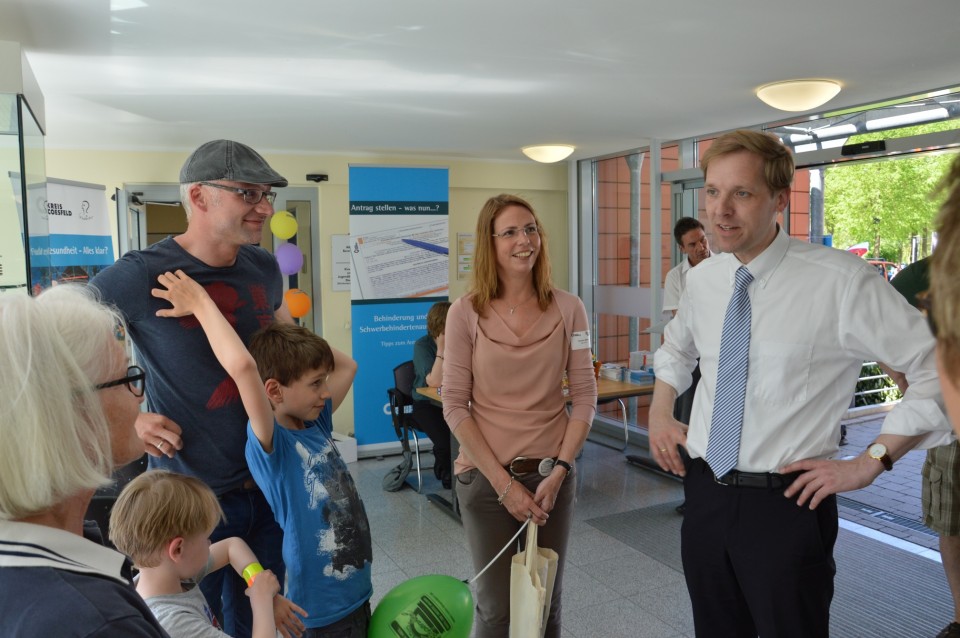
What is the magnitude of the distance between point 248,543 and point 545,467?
36.6 inches

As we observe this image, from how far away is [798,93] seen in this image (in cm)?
438

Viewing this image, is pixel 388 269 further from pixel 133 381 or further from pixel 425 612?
pixel 133 381

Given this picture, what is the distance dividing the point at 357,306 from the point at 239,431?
191 inches

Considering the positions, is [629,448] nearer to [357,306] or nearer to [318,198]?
[357,306]

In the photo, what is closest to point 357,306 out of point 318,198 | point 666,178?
point 318,198

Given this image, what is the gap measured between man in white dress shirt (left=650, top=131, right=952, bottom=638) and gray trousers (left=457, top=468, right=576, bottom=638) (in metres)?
0.50

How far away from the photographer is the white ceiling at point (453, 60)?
9.71ft

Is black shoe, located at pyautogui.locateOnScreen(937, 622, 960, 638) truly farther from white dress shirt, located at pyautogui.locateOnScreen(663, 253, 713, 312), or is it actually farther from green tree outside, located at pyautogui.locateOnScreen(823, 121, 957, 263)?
green tree outside, located at pyautogui.locateOnScreen(823, 121, 957, 263)

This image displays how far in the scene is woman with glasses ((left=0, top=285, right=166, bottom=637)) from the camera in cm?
82

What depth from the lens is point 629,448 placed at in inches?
279

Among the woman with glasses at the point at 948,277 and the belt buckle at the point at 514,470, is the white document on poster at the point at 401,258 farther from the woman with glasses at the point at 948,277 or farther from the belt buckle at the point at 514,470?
the woman with glasses at the point at 948,277

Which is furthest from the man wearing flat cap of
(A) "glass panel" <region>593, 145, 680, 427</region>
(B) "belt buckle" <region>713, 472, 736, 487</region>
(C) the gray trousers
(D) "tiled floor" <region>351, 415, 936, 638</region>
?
(A) "glass panel" <region>593, 145, 680, 427</region>

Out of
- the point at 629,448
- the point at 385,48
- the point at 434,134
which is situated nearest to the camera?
the point at 385,48

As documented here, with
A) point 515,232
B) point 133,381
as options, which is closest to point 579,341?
point 515,232
